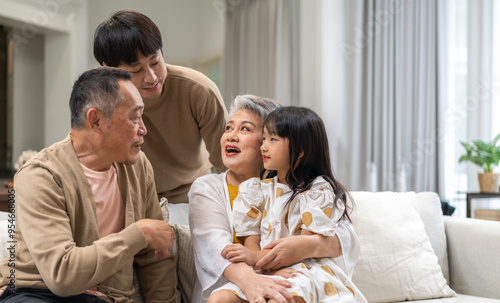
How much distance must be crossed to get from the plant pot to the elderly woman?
2.02 m

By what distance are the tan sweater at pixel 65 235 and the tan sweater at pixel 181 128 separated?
63 cm

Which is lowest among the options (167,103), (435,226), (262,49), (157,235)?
(435,226)

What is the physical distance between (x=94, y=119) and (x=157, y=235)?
35 cm

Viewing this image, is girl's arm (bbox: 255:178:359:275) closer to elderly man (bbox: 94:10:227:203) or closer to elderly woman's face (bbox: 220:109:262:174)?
elderly woman's face (bbox: 220:109:262:174)

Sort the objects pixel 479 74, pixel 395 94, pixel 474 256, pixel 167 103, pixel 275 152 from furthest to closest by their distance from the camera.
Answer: pixel 395 94 → pixel 479 74 → pixel 474 256 → pixel 167 103 → pixel 275 152

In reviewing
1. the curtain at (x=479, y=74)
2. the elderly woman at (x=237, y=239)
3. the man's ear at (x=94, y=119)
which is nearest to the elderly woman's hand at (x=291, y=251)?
the elderly woman at (x=237, y=239)

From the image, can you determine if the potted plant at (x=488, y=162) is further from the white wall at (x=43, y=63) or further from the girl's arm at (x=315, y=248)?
the white wall at (x=43, y=63)

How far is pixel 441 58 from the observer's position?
3.89 m

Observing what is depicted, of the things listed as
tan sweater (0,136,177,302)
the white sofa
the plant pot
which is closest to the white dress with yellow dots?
tan sweater (0,136,177,302)

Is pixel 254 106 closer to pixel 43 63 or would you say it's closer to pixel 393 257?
pixel 393 257

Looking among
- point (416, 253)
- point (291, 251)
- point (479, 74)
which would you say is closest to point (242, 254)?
point (291, 251)

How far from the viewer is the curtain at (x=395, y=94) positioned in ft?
13.0

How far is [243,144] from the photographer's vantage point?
1.73 metres

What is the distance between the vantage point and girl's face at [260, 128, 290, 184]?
1.62m
